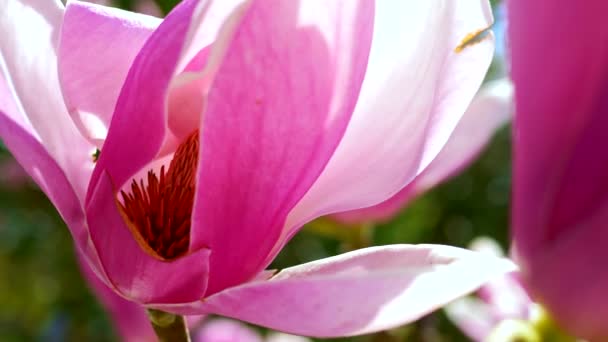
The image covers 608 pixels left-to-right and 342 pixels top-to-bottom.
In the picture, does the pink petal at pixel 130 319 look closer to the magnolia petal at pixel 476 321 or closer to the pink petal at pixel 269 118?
the magnolia petal at pixel 476 321

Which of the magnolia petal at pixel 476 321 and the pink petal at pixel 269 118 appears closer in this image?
the pink petal at pixel 269 118

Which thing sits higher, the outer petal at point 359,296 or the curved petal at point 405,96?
the curved petal at point 405,96

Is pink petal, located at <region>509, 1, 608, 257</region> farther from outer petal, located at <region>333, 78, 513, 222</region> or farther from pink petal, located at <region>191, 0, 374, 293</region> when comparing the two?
outer petal, located at <region>333, 78, 513, 222</region>

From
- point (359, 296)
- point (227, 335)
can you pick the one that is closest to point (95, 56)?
point (359, 296)

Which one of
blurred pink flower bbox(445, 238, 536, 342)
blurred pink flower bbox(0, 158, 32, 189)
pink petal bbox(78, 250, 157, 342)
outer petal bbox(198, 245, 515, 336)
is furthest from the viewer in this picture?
blurred pink flower bbox(0, 158, 32, 189)

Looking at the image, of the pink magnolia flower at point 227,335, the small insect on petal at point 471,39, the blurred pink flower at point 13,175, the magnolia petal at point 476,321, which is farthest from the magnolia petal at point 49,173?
the blurred pink flower at point 13,175

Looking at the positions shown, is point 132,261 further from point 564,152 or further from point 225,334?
point 225,334

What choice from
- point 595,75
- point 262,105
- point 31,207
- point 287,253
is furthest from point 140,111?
point 31,207

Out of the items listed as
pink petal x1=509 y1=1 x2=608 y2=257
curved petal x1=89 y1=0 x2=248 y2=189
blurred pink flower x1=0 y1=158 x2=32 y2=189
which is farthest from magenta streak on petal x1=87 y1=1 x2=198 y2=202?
blurred pink flower x1=0 y1=158 x2=32 y2=189
